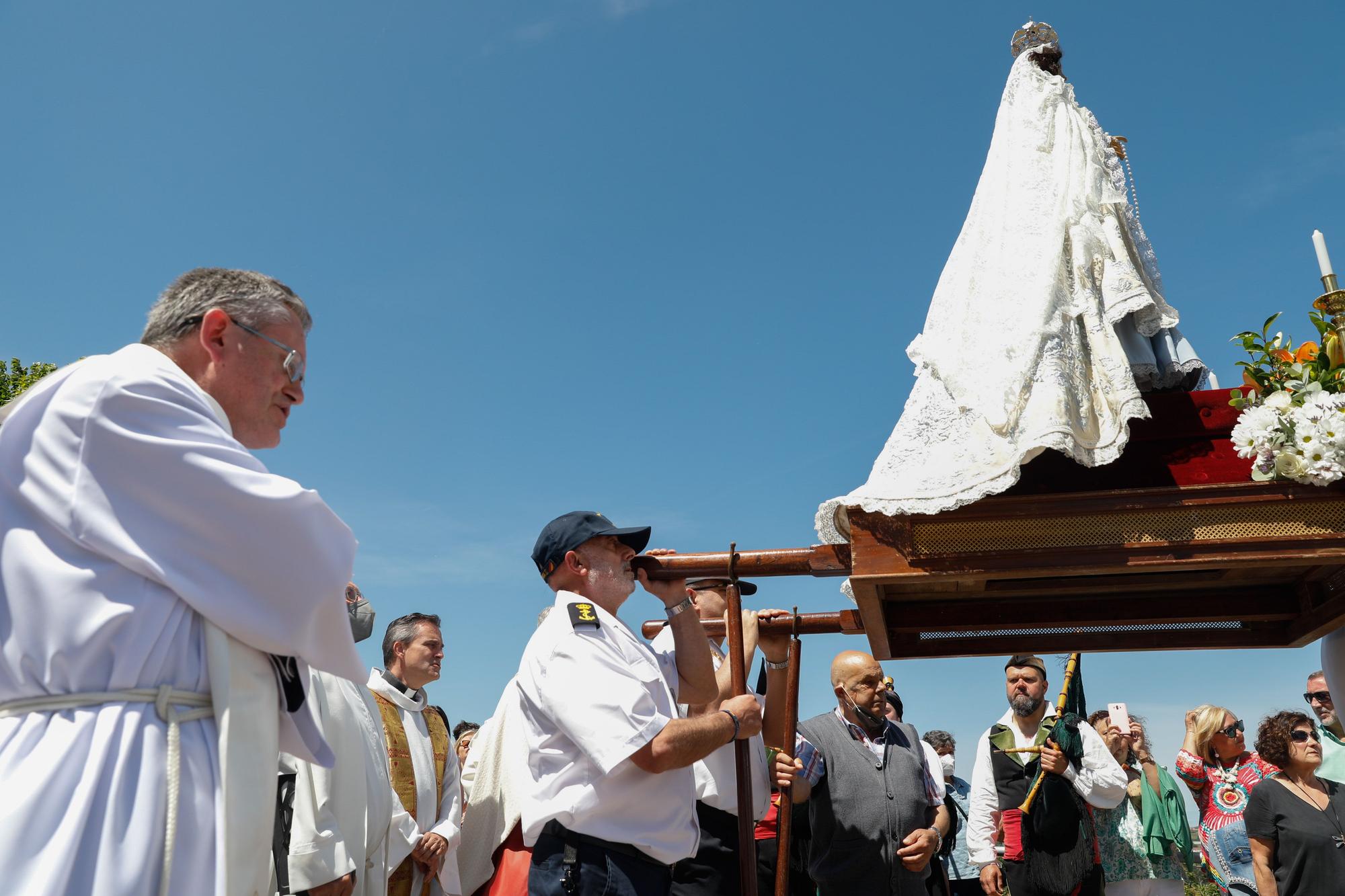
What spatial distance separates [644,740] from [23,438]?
2.08m

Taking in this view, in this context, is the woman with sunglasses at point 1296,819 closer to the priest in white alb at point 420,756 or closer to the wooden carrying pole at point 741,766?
the wooden carrying pole at point 741,766

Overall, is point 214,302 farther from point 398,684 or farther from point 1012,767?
point 1012,767

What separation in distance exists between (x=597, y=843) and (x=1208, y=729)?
5809 millimetres

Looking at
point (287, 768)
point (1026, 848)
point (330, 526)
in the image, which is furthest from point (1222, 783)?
point (330, 526)

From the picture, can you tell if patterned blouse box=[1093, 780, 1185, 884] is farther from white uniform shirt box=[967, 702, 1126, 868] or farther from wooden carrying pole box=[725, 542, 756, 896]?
wooden carrying pole box=[725, 542, 756, 896]

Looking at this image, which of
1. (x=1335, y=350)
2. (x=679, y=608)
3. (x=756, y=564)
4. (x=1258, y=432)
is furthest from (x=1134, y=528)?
(x=679, y=608)

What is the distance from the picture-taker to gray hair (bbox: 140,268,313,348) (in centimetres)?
236

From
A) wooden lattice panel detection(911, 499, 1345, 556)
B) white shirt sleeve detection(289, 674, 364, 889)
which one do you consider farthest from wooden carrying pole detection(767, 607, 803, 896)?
white shirt sleeve detection(289, 674, 364, 889)

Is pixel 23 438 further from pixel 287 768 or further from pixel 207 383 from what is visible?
pixel 287 768

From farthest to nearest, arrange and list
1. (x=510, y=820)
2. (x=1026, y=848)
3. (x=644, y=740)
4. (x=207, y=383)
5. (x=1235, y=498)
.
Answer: (x=1026, y=848) < (x=510, y=820) < (x=644, y=740) < (x=1235, y=498) < (x=207, y=383)

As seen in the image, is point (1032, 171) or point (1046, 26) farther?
point (1046, 26)

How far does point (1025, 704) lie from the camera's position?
6539 mm

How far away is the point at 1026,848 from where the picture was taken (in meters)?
6.08

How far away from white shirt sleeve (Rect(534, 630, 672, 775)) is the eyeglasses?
1.60 metres
